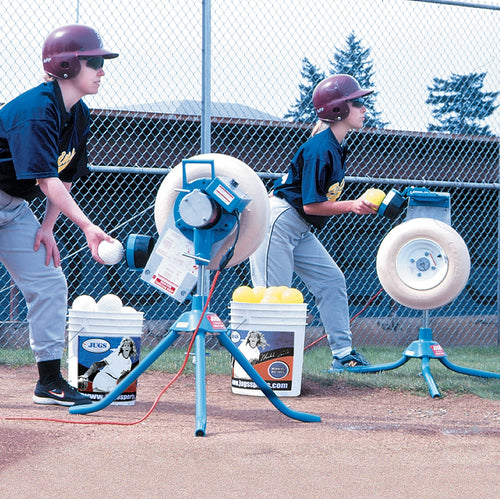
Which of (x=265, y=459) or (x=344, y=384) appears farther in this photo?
(x=344, y=384)

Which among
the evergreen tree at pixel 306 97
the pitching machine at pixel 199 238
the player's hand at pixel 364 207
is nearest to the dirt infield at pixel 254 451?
the pitching machine at pixel 199 238

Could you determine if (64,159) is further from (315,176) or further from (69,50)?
(315,176)

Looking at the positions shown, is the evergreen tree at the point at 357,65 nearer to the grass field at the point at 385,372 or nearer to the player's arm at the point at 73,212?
the grass field at the point at 385,372

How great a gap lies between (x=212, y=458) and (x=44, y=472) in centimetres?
59

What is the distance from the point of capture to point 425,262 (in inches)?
179

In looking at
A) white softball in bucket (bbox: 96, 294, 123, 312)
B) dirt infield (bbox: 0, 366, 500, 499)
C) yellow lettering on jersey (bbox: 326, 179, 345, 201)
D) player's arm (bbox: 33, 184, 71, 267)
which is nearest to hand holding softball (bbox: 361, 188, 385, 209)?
yellow lettering on jersey (bbox: 326, 179, 345, 201)

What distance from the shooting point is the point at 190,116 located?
6188mm

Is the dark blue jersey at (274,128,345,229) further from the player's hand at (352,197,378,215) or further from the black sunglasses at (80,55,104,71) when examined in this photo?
the black sunglasses at (80,55,104,71)

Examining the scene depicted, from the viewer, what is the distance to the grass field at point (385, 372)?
443 centimetres

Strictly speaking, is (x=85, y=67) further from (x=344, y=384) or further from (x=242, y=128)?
(x=242, y=128)

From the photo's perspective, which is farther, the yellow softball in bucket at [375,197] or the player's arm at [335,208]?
the player's arm at [335,208]

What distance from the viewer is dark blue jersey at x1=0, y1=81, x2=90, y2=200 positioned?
3184mm

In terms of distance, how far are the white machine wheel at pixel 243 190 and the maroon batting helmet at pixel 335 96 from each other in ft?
5.05

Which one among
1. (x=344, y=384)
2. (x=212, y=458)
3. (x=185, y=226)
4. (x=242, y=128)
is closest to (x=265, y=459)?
(x=212, y=458)
